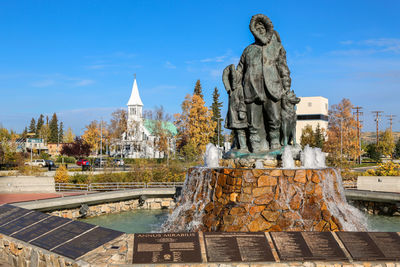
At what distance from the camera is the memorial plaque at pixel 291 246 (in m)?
5.64

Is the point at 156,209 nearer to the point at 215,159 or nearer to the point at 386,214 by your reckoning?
the point at 215,159

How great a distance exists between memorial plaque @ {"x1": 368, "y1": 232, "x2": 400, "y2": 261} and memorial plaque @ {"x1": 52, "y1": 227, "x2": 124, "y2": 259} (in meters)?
3.96

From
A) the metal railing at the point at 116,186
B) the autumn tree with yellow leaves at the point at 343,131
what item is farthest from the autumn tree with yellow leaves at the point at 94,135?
the metal railing at the point at 116,186

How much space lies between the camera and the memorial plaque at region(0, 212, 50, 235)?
297 inches

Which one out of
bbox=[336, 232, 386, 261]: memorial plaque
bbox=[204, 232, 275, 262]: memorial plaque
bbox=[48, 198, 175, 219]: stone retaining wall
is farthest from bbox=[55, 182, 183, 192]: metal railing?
bbox=[336, 232, 386, 261]: memorial plaque

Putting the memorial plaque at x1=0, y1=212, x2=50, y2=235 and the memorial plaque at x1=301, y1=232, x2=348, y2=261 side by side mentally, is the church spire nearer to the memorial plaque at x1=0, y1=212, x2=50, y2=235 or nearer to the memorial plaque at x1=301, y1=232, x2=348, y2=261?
the memorial plaque at x1=0, y1=212, x2=50, y2=235

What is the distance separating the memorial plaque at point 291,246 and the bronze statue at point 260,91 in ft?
17.9

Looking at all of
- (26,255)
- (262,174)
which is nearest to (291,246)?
(262,174)

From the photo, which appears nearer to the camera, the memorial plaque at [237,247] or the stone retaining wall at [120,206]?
the memorial plaque at [237,247]

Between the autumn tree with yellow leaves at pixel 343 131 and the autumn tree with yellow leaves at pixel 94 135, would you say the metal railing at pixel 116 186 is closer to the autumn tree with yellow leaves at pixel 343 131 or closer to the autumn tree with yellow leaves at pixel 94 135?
the autumn tree with yellow leaves at pixel 343 131

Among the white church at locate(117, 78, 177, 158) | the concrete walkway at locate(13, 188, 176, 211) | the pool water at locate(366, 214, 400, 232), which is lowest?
the pool water at locate(366, 214, 400, 232)

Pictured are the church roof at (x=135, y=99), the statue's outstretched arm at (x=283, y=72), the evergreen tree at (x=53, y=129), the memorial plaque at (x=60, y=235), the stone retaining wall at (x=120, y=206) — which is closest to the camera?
the memorial plaque at (x=60, y=235)

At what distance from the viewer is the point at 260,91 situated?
11.1m

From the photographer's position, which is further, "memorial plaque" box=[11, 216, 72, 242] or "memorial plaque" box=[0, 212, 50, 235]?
"memorial plaque" box=[0, 212, 50, 235]
